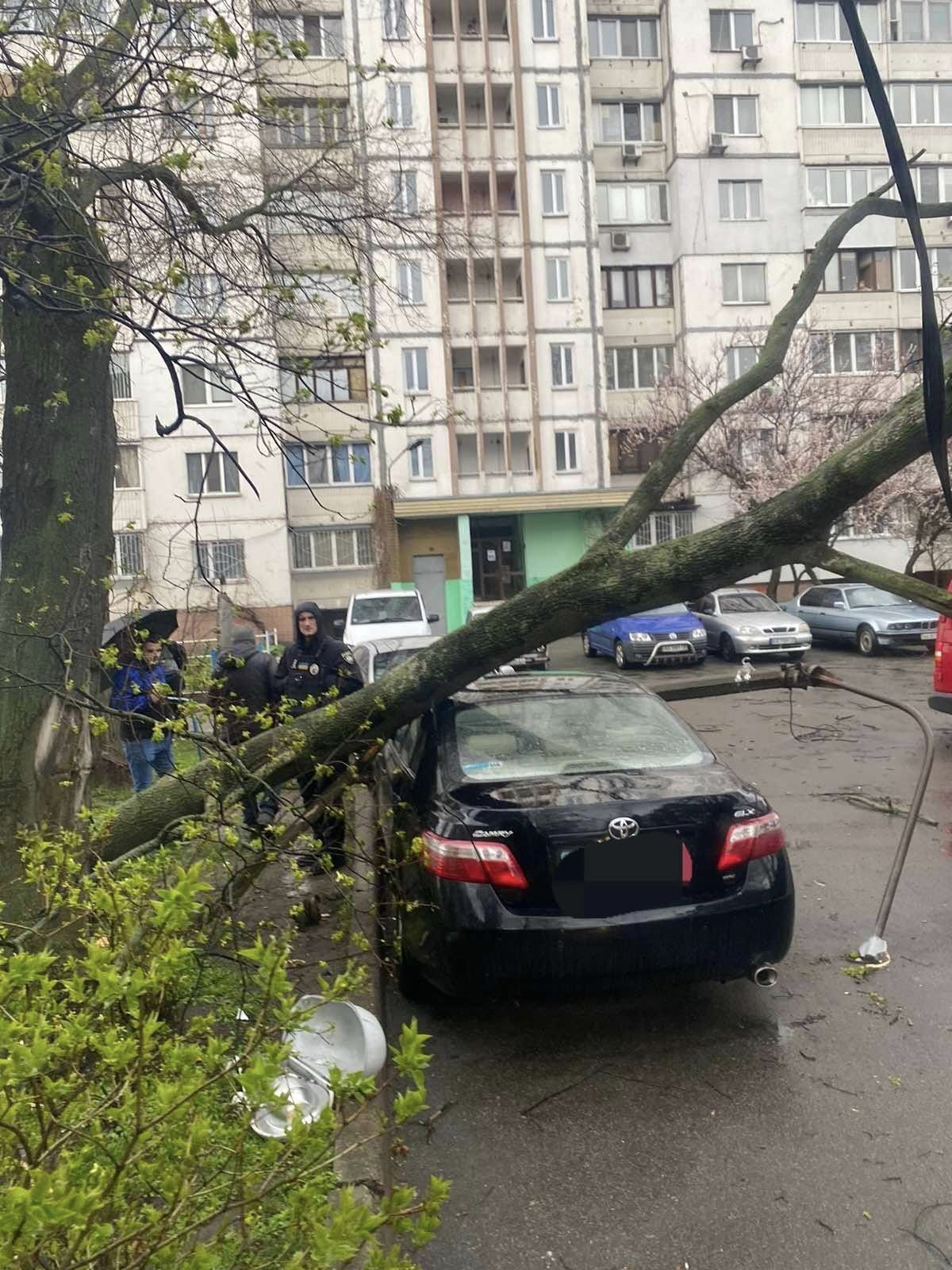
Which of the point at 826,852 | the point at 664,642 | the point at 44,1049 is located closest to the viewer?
the point at 44,1049

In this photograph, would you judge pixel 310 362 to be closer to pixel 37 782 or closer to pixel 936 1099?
pixel 37 782

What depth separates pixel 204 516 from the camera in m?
30.0

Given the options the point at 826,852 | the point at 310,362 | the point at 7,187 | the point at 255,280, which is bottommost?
the point at 826,852

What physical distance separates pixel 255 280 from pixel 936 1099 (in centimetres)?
706

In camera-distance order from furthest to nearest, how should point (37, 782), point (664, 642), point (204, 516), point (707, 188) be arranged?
1. point (707, 188)
2. point (204, 516)
3. point (664, 642)
4. point (37, 782)

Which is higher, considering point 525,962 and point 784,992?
point 525,962

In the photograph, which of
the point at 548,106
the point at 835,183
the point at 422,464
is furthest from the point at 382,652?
the point at 835,183

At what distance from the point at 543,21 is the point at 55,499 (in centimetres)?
3405

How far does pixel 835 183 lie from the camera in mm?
33031

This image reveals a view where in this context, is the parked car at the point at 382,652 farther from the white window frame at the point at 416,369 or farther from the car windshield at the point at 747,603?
the white window frame at the point at 416,369

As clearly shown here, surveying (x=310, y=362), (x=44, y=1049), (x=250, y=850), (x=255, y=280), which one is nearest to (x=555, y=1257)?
(x=250, y=850)

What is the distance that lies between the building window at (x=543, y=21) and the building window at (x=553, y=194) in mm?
4488

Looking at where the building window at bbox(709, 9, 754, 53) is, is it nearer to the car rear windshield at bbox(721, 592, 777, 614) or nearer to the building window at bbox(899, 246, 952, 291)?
the building window at bbox(899, 246, 952, 291)

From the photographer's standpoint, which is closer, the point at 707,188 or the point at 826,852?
the point at 826,852
